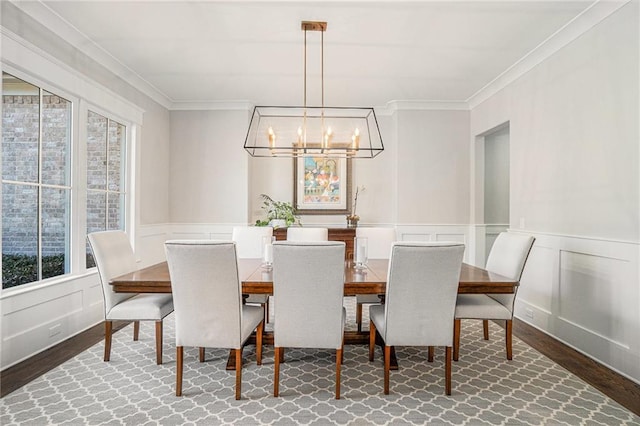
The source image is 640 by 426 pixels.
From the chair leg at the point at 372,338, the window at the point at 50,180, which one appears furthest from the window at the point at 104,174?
the chair leg at the point at 372,338

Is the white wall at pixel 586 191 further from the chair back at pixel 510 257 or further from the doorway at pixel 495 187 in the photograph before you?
the doorway at pixel 495 187

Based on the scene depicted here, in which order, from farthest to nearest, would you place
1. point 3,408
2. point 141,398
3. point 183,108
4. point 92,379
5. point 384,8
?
point 183,108 → point 384,8 → point 92,379 → point 141,398 → point 3,408

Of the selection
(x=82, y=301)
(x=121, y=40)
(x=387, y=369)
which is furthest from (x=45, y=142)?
(x=387, y=369)

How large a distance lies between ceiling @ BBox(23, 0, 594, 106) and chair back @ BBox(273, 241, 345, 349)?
186cm

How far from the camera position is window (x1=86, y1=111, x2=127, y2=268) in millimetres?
3647

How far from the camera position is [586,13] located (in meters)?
2.88

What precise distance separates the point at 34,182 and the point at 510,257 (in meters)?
3.63

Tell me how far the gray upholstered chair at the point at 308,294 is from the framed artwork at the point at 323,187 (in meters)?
3.42

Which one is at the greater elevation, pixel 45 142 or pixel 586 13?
pixel 586 13

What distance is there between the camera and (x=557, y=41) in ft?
10.8

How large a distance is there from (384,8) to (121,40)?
7.54ft

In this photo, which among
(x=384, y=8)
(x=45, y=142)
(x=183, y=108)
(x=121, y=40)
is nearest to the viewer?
(x=384, y=8)

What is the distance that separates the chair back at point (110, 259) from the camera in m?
2.72

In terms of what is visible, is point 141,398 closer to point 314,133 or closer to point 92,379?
point 92,379
